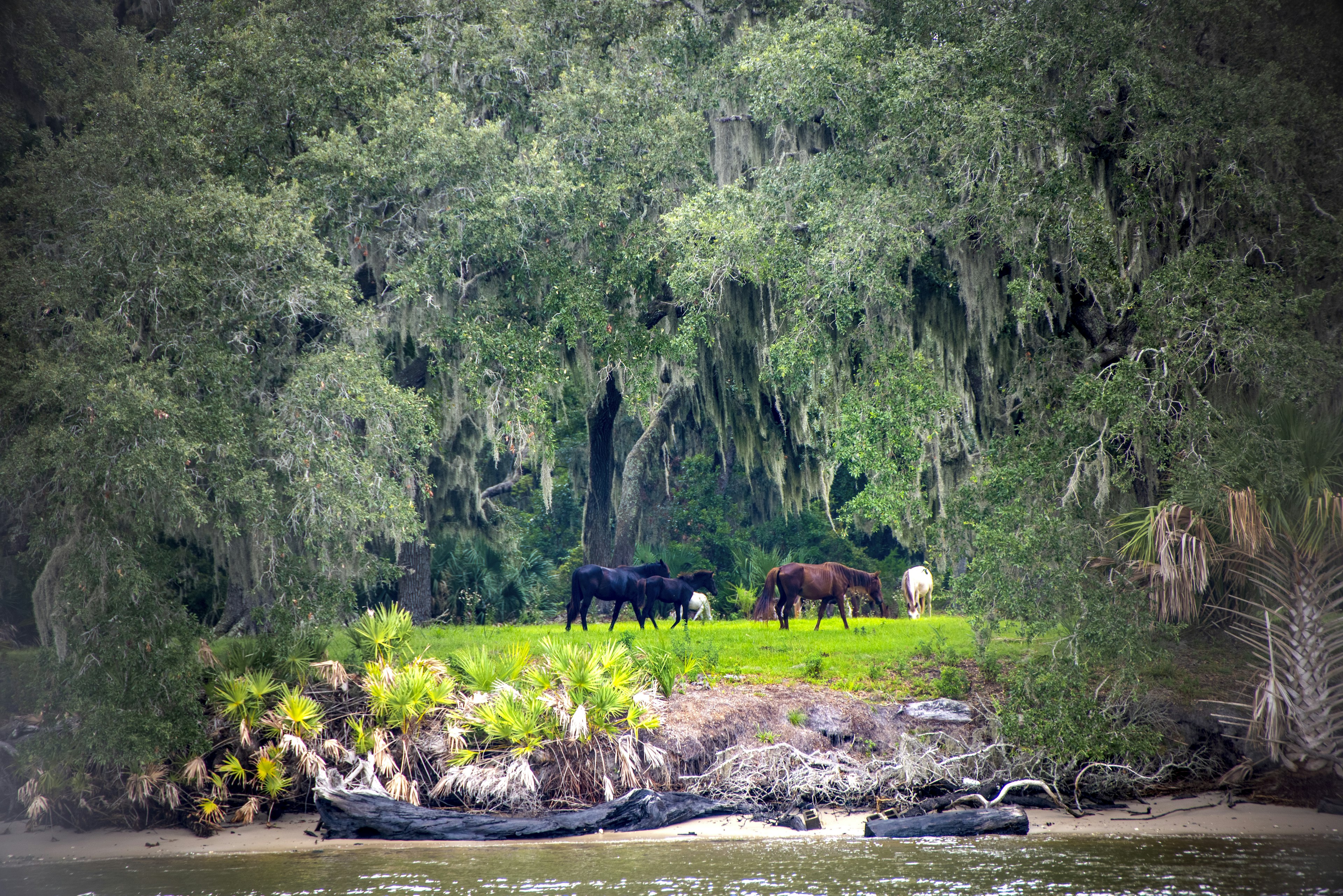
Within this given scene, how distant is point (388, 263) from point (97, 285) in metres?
4.71

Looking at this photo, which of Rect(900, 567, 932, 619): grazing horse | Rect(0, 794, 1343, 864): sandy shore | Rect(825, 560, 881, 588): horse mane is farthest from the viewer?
Rect(900, 567, 932, 619): grazing horse

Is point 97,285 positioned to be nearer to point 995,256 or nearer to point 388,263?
point 388,263

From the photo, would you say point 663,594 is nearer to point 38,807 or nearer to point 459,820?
point 459,820

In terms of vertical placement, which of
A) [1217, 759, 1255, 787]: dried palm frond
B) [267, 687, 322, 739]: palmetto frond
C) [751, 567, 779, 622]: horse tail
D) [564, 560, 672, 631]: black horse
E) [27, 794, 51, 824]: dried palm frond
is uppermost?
[564, 560, 672, 631]: black horse

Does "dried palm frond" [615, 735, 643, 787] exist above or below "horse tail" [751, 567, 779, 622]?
below

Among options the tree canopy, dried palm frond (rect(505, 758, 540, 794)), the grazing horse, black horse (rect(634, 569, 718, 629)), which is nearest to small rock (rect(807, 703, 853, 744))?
the tree canopy

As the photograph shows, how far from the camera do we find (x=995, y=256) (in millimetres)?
14758

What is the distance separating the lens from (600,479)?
22734mm

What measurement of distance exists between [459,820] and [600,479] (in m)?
12.6

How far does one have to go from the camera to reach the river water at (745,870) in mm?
8250

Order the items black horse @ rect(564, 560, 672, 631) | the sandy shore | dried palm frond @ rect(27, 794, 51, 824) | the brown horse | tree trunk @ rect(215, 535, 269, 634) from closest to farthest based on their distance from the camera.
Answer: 1. the sandy shore
2. dried palm frond @ rect(27, 794, 51, 824)
3. tree trunk @ rect(215, 535, 269, 634)
4. black horse @ rect(564, 560, 672, 631)
5. the brown horse

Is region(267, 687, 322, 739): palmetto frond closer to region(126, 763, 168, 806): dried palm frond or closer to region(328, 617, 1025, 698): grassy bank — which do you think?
region(126, 763, 168, 806): dried palm frond

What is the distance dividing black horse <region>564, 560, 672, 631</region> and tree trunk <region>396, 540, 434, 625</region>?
9.59ft

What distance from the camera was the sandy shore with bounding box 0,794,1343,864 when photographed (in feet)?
32.7
